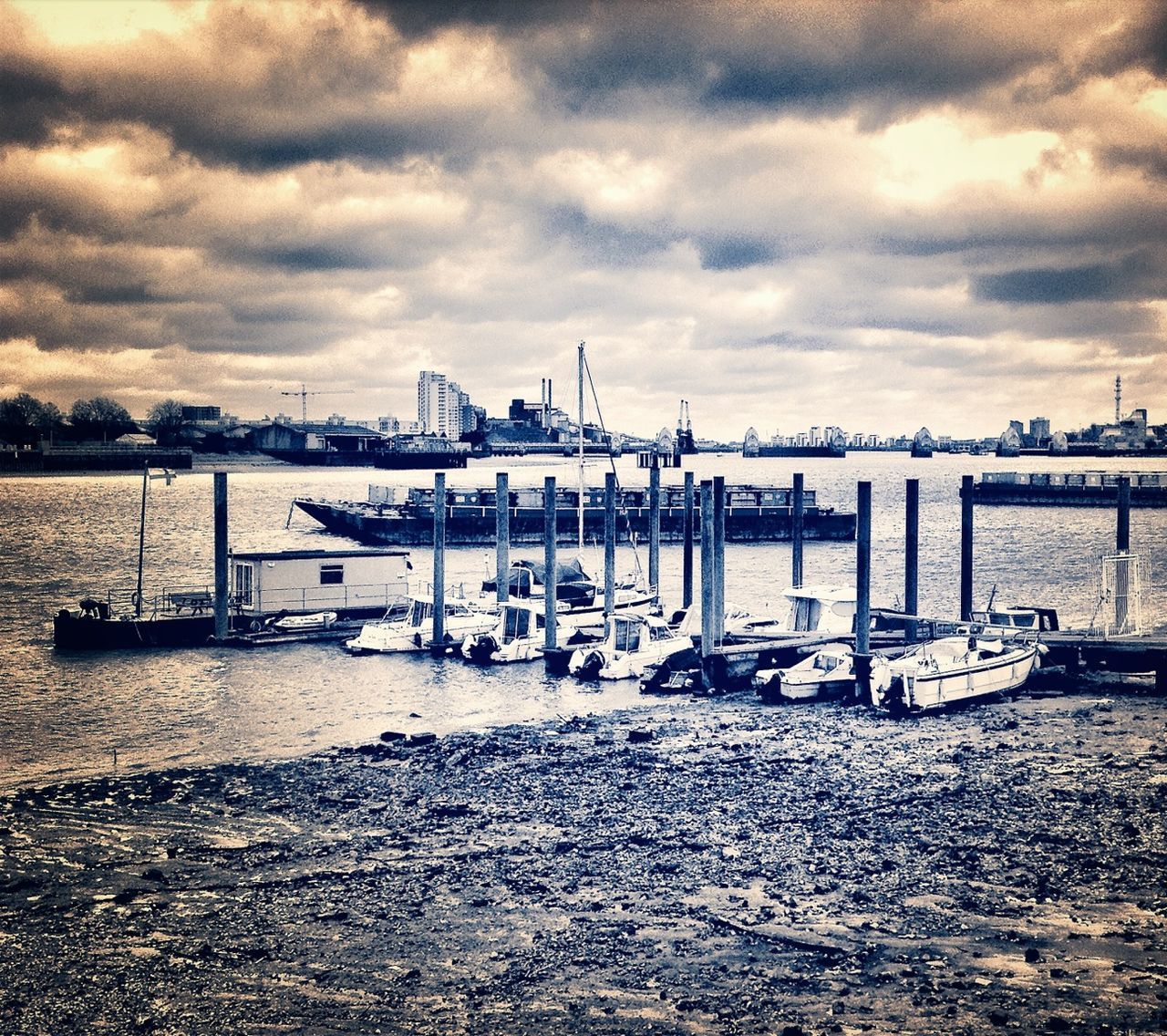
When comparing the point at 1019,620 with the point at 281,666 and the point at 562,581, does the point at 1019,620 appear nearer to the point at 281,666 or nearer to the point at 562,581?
the point at 562,581

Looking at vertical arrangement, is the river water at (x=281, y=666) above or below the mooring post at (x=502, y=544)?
below

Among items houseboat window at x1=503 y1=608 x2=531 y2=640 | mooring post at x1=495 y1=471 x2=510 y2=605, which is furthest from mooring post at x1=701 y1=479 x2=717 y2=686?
mooring post at x1=495 y1=471 x2=510 y2=605

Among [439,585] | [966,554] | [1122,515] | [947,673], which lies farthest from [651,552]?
[947,673]

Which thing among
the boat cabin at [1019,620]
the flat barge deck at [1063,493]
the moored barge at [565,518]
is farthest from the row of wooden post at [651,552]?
the flat barge deck at [1063,493]

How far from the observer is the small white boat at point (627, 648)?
3075cm

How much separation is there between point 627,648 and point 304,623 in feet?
44.9

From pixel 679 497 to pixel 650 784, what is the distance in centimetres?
6497

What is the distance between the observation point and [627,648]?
31688mm

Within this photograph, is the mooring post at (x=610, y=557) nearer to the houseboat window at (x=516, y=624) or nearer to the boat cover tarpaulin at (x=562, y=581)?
the houseboat window at (x=516, y=624)

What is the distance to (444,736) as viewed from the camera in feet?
80.5

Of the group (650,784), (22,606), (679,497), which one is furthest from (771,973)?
(679,497)

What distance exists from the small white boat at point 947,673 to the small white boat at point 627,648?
21.1 ft

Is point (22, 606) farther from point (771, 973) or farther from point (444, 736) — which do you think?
point (771, 973)

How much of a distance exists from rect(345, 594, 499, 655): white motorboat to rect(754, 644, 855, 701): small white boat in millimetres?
11858
